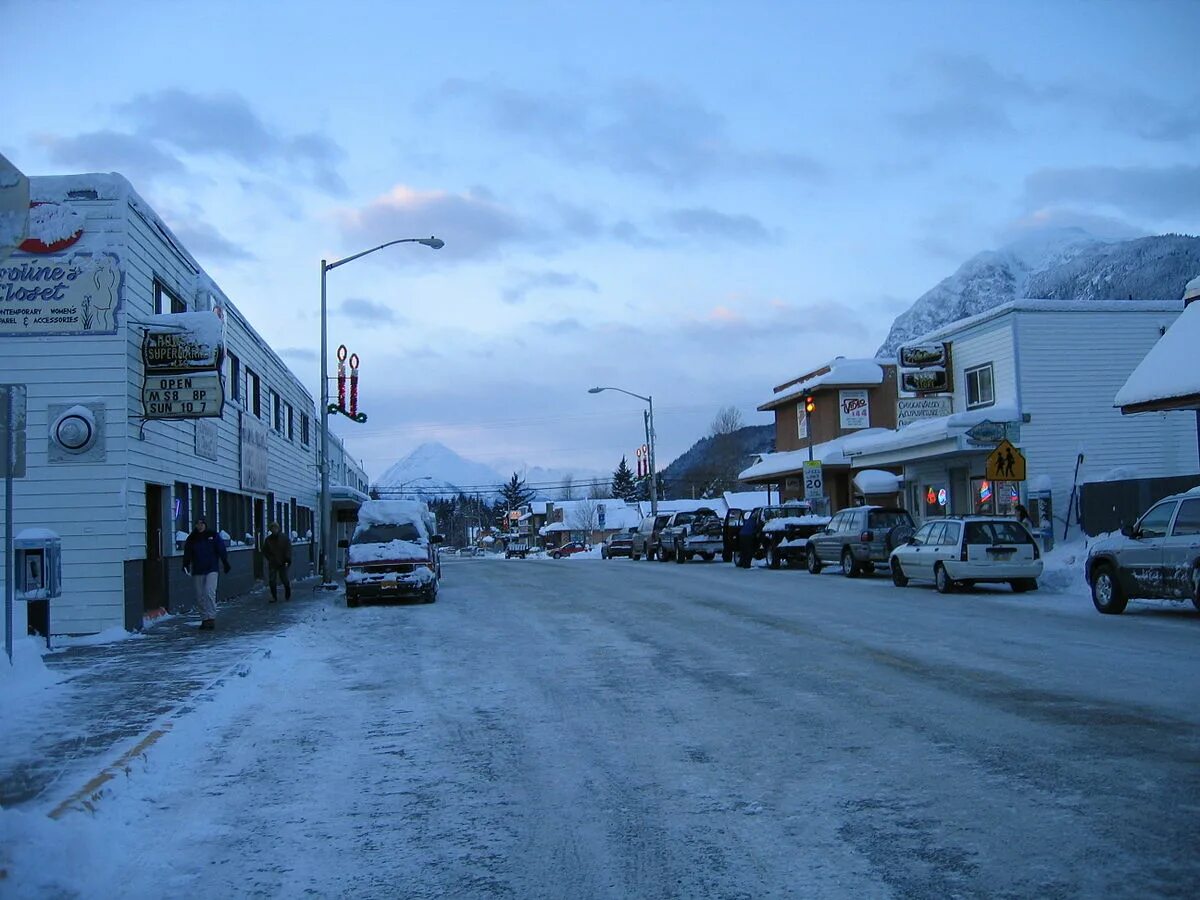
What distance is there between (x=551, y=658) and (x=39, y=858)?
7987 millimetres

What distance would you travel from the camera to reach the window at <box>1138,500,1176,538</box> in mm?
15984

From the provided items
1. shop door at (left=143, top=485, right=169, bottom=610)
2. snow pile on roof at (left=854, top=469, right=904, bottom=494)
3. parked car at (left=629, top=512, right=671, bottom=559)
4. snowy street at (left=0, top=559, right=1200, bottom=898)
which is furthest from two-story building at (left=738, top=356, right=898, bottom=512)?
snowy street at (left=0, top=559, right=1200, bottom=898)

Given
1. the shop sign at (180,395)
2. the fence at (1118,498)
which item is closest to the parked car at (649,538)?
the fence at (1118,498)

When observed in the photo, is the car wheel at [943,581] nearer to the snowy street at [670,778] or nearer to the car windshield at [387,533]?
the snowy street at [670,778]

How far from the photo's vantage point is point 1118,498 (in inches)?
1133

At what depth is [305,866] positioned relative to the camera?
17.8ft

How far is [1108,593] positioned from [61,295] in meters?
16.6

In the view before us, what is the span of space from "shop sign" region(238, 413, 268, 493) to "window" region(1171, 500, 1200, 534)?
19.9 metres

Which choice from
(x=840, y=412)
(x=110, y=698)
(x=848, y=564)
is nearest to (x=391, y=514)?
(x=848, y=564)

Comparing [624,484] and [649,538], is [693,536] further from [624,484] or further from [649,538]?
[624,484]

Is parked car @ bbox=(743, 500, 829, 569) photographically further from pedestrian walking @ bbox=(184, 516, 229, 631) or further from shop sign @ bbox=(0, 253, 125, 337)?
shop sign @ bbox=(0, 253, 125, 337)

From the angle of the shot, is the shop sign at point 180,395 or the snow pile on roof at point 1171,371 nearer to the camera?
the shop sign at point 180,395

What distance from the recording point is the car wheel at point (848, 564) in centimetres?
2847

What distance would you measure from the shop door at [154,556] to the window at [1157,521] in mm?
15592
